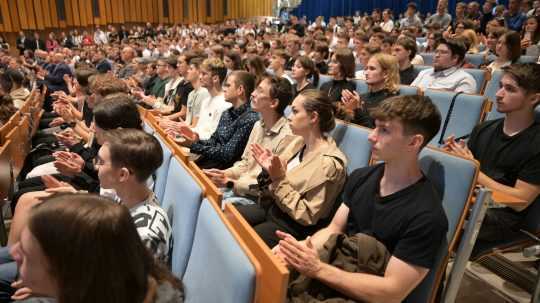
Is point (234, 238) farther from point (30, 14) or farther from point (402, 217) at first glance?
point (30, 14)

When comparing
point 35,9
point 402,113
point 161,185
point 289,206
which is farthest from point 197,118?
point 35,9

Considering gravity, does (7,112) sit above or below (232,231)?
below

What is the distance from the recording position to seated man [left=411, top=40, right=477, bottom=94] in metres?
3.34

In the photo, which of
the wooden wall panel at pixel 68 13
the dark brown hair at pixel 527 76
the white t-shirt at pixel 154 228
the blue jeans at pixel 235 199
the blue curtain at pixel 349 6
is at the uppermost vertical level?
the blue curtain at pixel 349 6

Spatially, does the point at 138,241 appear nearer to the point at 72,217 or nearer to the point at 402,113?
the point at 72,217

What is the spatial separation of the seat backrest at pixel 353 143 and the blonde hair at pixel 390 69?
1.02m

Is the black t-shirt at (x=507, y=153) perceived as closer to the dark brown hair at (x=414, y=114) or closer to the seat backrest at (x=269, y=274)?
the dark brown hair at (x=414, y=114)

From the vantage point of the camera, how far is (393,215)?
52.7 inches

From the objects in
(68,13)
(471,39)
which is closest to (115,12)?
(68,13)

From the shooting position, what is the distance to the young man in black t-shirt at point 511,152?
1803 mm

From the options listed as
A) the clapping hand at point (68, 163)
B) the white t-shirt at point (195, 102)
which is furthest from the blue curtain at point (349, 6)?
the clapping hand at point (68, 163)

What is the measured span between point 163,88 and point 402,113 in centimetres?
453

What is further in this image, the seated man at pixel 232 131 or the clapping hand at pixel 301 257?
the seated man at pixel 232 131

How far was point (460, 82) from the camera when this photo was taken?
3.36m
